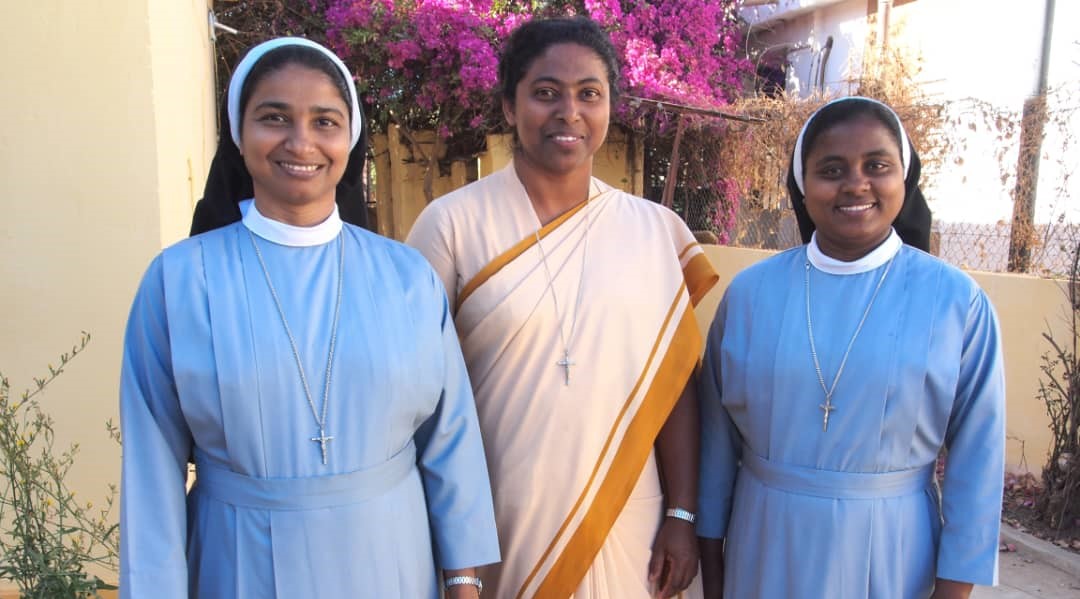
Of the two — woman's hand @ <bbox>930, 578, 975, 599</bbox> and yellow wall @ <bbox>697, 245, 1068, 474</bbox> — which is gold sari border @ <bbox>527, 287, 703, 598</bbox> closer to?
woman's hand @ <bbox>930, 578, 975, 599</bbox>

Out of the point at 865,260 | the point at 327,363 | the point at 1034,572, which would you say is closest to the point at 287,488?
the point at 327,363

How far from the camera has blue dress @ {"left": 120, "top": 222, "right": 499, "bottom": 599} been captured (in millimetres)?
1572

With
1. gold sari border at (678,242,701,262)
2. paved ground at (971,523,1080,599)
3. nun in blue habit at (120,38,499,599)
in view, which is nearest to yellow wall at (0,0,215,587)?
nun in blue habit at (120,38,499,599)

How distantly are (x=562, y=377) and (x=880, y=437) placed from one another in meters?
0.76

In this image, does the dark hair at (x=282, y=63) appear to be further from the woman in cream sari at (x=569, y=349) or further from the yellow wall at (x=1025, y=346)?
the yellow wall at (x=1025, y=346)

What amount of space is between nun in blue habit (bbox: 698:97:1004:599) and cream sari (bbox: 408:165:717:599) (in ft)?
0.92

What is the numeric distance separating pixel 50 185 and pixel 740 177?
566 cm

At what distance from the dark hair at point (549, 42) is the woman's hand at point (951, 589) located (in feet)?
4.80

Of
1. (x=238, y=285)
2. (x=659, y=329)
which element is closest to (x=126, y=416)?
(x=238, y=285)

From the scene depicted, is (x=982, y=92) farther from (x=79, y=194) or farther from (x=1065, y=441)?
(x=79, y=194)

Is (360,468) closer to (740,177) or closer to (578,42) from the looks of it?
(578,42)

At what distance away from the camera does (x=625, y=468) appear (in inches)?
81.9

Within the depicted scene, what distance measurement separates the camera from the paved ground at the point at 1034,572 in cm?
395

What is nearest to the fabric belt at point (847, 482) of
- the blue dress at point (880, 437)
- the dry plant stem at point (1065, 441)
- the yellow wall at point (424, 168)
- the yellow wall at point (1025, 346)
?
the blue dress at point (880, 437)
